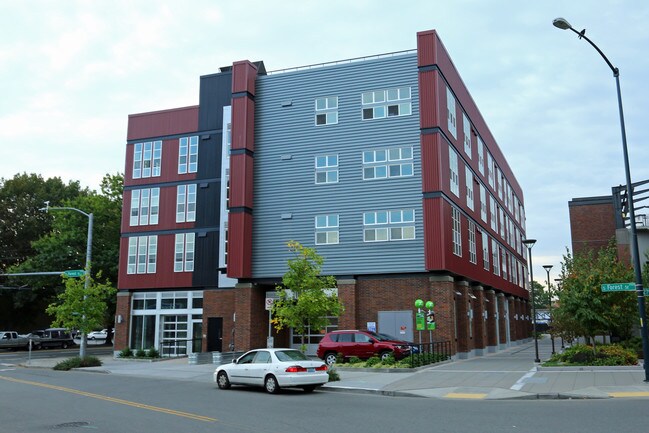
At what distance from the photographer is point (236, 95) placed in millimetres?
37062

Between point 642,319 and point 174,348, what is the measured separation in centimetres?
3007

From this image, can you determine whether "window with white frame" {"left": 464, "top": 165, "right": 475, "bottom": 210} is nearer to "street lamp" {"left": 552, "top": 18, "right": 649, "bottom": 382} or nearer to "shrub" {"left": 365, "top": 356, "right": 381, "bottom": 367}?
"shrub" {"left": 365, "top": 356, "right": 381, "bottom": 367}

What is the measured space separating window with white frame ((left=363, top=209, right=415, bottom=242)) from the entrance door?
37.8 feet

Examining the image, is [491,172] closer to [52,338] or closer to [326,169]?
[326,169]

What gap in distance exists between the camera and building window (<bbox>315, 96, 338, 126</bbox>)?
35.6 m

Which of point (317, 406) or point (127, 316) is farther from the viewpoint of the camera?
point (127, 316)

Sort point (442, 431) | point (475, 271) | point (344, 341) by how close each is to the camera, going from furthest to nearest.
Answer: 1. point (475, 271)
2. point (344, 341)
3. point (442, 431)

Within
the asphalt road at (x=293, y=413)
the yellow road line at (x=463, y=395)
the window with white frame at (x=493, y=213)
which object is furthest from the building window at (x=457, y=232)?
the asphalt road at (x=293, y=413)

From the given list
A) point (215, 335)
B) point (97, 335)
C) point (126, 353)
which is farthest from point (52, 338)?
point (97, 335)

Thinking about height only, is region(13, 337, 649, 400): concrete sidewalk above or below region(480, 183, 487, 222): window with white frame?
below

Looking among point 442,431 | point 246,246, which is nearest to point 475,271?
point 246,246

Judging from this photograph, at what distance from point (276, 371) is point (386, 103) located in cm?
2045

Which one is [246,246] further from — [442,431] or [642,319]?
[442,431]

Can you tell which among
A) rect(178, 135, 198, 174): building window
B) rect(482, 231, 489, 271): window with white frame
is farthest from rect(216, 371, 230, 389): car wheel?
rect(482, 231, 489, 271): window with white frame
